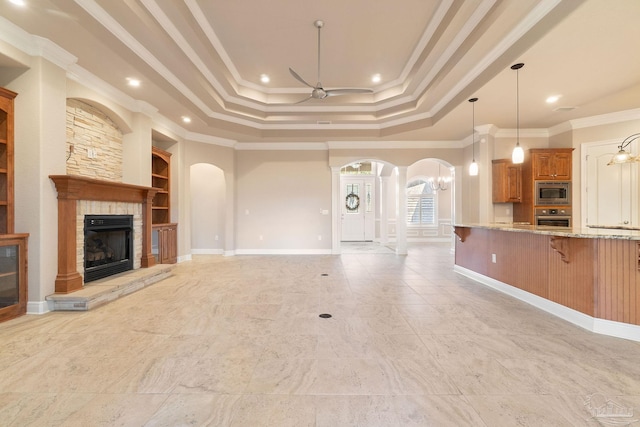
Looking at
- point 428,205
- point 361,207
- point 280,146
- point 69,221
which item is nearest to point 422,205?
point 428,205

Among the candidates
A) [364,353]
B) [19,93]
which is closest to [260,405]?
[364,353]

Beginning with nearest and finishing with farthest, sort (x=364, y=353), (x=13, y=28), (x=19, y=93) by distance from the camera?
(x=364, y=353) → (x=13, y=28) → (x=19, y=93)

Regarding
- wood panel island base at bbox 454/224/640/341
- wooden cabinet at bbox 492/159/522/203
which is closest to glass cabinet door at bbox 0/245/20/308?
wood panel island base at bbox 454/224/640/341

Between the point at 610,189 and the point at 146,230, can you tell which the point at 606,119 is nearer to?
the point at 610,189

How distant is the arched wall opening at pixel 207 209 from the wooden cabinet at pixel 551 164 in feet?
24.7

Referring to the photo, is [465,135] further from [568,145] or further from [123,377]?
[123,377]

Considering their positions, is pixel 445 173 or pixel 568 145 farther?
pixel 445 173

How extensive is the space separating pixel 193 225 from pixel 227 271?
121 inches

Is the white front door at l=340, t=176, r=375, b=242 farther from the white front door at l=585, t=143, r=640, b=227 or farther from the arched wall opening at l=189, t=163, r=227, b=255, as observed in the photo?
the white front door at l=585, t=143, r=640, b=227

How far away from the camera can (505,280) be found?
405 centimetres

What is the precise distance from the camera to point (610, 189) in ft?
18.2

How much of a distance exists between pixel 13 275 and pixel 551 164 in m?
8.92

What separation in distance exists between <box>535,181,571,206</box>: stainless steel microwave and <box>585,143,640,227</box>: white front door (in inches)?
14.6

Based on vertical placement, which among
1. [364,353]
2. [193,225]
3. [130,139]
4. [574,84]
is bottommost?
[364,353]
